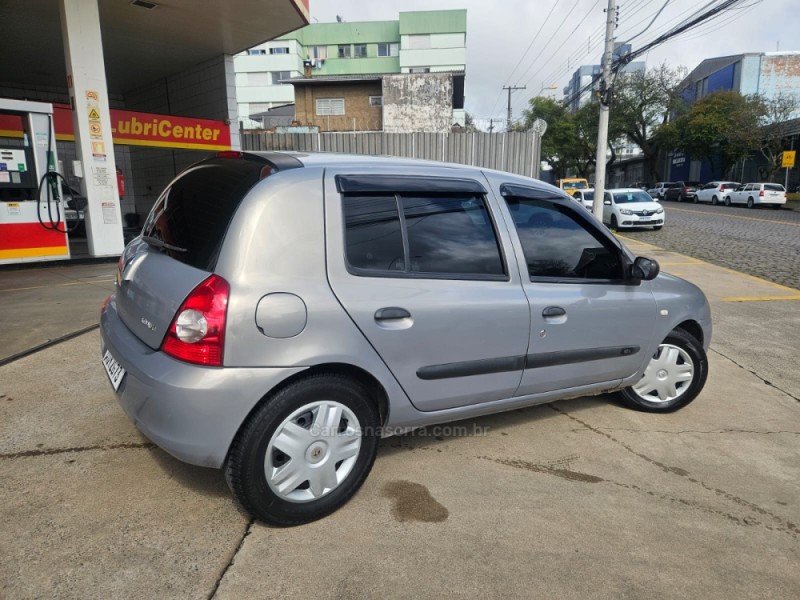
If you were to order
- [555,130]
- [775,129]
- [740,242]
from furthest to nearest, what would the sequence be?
[555,130] < [775,129] < [740,242]

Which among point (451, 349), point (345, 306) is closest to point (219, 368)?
point (345, 306)

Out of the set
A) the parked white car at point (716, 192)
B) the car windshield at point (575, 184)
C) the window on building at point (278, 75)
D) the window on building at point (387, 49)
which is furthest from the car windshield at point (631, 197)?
the window on building at point (278, 75)

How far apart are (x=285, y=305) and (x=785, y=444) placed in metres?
3.37

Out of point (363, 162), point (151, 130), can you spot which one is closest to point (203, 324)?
point (363, 162)

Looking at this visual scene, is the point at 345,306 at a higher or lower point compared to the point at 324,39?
lower

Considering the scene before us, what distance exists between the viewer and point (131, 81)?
631 inches

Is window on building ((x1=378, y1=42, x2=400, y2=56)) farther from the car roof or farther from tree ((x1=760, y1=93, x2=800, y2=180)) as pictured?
the car roof

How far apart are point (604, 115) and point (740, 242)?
202 inches

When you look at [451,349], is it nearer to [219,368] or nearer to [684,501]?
[219,368]

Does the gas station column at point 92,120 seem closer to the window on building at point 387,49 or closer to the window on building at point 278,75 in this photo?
the window on building at point 278,75

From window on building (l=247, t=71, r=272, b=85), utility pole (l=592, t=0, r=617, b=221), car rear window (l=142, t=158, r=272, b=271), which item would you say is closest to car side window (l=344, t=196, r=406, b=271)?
car rear window (l=142, t=158, r=272, b=271)

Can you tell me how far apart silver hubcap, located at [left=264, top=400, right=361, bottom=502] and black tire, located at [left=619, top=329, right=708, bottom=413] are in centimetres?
230

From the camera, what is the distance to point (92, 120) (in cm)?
932

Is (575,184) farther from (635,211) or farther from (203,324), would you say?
(203,324)
